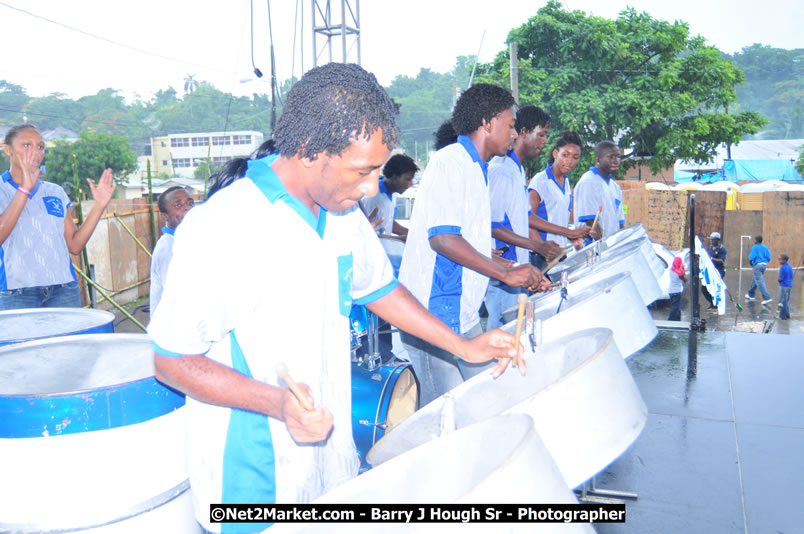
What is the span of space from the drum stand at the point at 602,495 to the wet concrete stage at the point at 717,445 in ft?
0.08

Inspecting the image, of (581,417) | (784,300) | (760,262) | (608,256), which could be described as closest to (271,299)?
(581,417)

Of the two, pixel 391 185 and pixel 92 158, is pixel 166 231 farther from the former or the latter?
pixel 92 158

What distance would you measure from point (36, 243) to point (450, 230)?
51.8 inches

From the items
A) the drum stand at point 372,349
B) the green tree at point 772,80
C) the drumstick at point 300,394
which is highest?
the green tree at point 772,80

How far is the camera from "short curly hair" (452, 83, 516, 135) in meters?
1.71

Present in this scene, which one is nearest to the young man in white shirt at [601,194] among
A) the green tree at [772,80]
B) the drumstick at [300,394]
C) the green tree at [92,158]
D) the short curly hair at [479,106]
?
the short curly hair at [479,106]

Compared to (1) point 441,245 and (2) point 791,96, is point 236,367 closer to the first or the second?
(1) point 441,245

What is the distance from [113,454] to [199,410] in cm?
21

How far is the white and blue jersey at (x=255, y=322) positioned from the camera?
0.74 m

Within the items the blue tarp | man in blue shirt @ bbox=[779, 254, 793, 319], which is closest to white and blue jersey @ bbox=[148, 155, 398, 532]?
man in blue shirt @ bbox=[779, 254, 793, 319]

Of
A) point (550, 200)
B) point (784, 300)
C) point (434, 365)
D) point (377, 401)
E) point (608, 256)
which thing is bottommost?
point (784, 300)

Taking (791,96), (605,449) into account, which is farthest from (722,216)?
(791,96)

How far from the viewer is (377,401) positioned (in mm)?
1763

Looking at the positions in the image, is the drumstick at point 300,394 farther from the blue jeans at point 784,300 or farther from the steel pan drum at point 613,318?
the blue jeans at point 784,300
